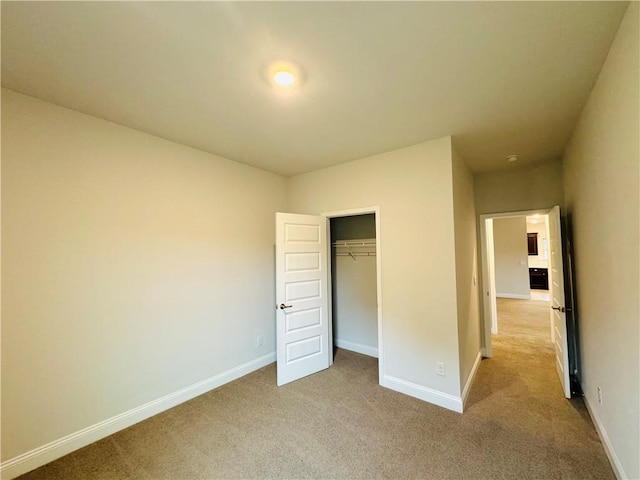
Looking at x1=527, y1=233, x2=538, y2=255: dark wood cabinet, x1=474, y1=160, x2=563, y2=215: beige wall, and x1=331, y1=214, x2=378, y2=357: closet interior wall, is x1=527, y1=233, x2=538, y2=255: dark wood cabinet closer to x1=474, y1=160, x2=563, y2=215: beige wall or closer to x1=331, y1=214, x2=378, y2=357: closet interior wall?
x1=474, y1=160, x2=563, y2=215: beige wall

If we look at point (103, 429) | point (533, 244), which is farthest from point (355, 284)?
Result: point (533, 244)

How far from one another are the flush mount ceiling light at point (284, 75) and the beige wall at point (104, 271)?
1565 mm

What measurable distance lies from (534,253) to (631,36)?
37.0 feet

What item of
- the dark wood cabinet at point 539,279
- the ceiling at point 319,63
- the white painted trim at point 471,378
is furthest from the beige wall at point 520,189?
the dark wood cabinet at point 539,279

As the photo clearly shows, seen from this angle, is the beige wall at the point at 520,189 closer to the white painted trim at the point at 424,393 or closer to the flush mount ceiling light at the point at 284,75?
the white painted trim at the point at 424,393

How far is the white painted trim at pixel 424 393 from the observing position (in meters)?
2.51

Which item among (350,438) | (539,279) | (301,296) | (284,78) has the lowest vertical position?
(350,438)

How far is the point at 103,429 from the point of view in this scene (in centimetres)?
219

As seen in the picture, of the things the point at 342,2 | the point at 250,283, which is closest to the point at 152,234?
the point at 250,283

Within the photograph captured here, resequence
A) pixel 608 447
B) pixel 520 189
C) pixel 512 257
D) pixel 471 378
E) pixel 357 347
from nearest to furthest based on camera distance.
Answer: pixel 608 447 < pixel 471 378 < pixel 520 189 < pixel 357 347 < pixel 512 257

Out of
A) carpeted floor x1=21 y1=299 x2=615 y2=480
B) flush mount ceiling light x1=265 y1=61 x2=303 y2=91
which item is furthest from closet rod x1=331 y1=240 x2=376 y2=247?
flush mount ceiling light x1=265 y1=61 x2=303 y2=91

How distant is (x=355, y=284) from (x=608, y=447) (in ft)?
9.33

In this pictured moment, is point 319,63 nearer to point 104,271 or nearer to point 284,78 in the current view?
point 284,78

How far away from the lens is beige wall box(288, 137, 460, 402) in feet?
8.55
